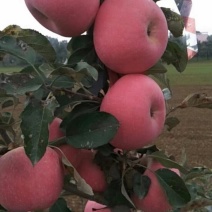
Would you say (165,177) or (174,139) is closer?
(165,177)

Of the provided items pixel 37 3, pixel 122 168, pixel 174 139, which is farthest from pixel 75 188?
pixel 174 139

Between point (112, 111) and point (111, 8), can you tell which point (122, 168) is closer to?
point (112, 111)

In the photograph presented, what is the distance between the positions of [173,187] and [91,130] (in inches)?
8.2

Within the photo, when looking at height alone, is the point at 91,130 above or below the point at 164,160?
above

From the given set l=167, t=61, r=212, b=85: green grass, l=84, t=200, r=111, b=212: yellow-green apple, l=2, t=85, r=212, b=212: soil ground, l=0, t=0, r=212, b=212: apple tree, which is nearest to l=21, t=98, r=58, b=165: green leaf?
l=0, t=0, r=212, b=212: apple tree

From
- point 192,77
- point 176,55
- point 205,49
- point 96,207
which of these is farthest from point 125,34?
point 205,49

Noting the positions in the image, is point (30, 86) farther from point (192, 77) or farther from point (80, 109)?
point (192, 77)

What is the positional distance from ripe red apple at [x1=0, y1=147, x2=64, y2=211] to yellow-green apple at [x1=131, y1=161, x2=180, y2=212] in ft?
0.67

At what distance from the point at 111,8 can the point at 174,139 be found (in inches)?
345

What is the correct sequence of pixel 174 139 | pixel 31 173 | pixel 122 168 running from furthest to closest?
1. pixel 174 139
2. pixel 122 168
3. pixel 31 173

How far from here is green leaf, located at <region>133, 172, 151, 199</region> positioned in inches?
36.1

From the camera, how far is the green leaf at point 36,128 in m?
0.72

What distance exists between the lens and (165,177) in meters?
0.95

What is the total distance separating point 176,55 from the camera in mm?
1011
